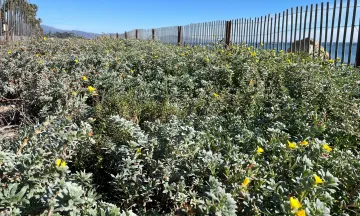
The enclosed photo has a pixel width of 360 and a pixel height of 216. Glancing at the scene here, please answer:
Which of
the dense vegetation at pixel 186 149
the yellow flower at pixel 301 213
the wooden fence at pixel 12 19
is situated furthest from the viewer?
the wooden fence at pixel 12 19

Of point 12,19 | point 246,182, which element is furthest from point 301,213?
point 12,19

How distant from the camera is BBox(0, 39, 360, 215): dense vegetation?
1648mm

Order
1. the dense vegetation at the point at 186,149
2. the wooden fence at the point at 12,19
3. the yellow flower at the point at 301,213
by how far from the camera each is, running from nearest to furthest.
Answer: the yellow flower at the point at 301,213 → the dense vegetation at the point at 186,149 → the wooden fence at the point at 12,19

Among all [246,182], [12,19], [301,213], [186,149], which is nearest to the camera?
[301,213]

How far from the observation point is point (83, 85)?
4383 millimetres

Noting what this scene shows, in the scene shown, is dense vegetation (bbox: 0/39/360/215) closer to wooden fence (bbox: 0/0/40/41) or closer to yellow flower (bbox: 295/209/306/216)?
yellow flower (bbox: 295/209/306/216)

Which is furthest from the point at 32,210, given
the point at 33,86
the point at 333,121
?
the point at 33,86

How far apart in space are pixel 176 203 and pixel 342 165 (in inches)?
42.6

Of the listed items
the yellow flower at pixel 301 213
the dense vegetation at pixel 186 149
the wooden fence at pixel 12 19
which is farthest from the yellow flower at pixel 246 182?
the wooden fence at pixel 12 19

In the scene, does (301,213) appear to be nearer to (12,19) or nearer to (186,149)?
(186,149)

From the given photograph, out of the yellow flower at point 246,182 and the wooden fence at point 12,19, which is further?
the wooden fence at point 12,19

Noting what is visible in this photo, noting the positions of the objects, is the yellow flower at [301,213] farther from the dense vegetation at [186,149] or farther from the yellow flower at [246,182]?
the yellow flower at [246,182]

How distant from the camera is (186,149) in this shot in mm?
2207

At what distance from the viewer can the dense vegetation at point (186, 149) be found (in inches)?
64.9
